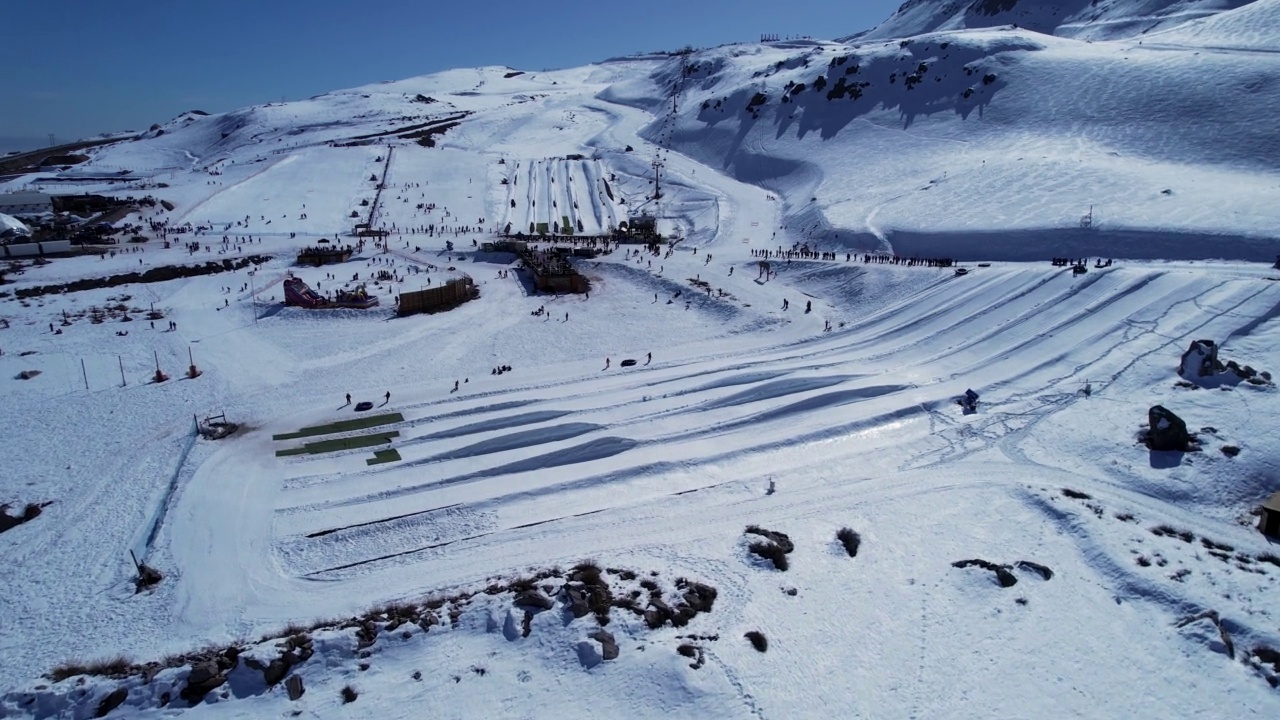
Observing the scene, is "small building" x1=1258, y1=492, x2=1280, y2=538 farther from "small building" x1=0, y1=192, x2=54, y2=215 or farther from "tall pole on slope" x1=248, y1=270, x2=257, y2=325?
"small building" x1=0, y1=192, x2=54, y2=215

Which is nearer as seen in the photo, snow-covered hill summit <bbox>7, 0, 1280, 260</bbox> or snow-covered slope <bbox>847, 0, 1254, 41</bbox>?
snow-covered hill summit <bbox>7, 0, 1280, 260</bbox>

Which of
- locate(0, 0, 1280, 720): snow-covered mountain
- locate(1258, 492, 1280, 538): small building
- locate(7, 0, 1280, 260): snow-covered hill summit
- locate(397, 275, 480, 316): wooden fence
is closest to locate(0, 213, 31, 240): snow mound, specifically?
locate(0, 0, 1280, 720): snow-covered mountain

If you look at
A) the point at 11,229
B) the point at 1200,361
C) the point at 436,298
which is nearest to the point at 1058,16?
the point at 1200,361

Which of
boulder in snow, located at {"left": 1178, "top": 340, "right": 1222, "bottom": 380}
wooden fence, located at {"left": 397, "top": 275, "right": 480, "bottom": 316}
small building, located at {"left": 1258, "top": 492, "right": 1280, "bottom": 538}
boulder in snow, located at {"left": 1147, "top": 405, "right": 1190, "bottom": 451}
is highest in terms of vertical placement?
wooden fence, located at {"left": 397, "top": 275, "right": 480, "bottom": 316}

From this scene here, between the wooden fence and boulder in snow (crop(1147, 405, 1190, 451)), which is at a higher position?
the wooden fence

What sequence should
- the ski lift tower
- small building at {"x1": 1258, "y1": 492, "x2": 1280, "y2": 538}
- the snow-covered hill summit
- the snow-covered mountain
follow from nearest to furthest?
the snow-covered mountain < small building at {"x1": 1258, "y1": 492, "x2": 1280, "y2": 538} < the snow-covered hill summit < the ski lift tower

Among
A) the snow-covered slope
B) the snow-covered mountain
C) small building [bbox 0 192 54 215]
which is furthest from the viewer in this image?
the snow-covered slope

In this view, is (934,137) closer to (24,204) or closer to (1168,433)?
(1168,433)

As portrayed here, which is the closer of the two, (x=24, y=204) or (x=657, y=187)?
(x=24, y=204)
